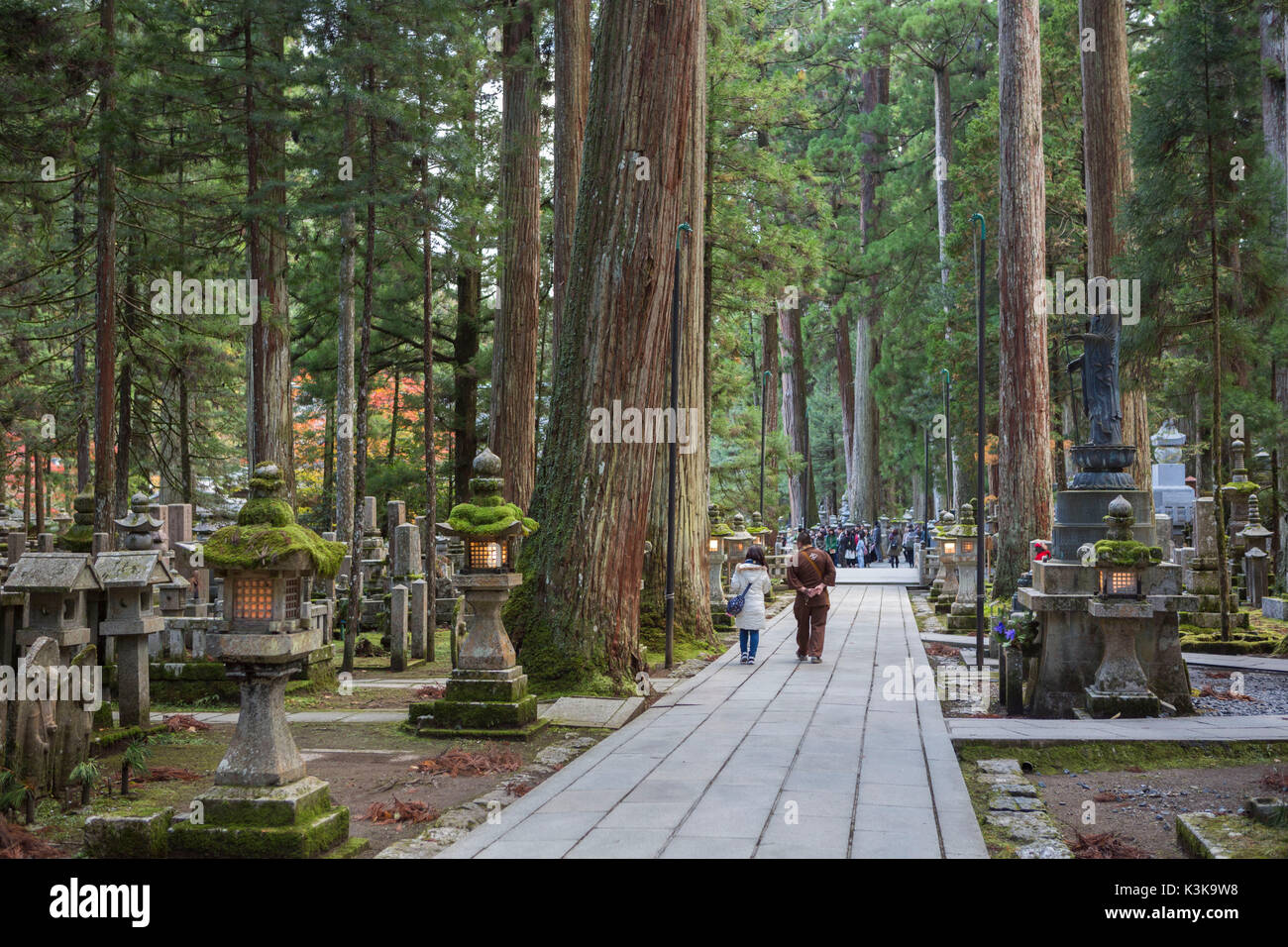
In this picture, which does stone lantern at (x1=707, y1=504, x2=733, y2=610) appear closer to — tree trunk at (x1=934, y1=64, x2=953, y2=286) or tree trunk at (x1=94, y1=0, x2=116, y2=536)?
tree trunk at (x1=94, y1=0, x2=116, y2=536)

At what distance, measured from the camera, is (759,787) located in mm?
6902

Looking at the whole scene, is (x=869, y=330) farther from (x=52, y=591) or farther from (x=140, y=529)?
(x=52, y=591)

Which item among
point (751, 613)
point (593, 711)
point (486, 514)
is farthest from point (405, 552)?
point (486, 514)

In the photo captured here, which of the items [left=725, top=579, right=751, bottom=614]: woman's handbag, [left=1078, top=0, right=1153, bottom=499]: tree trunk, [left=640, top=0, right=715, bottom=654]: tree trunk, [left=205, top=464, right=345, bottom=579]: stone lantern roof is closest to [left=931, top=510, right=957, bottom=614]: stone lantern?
[left=1078, top=0, right=1153, bottom=499]: tree trunk

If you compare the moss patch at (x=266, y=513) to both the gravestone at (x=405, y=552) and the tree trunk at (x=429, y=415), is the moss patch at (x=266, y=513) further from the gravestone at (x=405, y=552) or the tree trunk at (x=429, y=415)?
the gravestone at (x=405, y=552)

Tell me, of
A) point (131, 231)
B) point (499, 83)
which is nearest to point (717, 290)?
point (499, 83)

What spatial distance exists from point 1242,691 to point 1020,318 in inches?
311

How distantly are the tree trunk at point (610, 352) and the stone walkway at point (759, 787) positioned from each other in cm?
126

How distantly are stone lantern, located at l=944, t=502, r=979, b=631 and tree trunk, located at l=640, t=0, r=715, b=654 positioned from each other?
4.94 meters

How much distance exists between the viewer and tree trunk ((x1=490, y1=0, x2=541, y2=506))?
18297 millimetres

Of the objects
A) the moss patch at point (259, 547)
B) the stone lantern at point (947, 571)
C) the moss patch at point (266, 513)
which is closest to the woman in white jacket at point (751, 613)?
the stone lantern at point (947, 571)

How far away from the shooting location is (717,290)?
2445cm

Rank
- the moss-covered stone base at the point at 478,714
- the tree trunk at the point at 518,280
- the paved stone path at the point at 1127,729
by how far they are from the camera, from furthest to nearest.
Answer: the tree trunk at the point at 518,280 < the moss-covered stone base at the point at 478,714 < the paved stone path at the point at 1127,729

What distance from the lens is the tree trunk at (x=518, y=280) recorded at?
18297 millimetres
